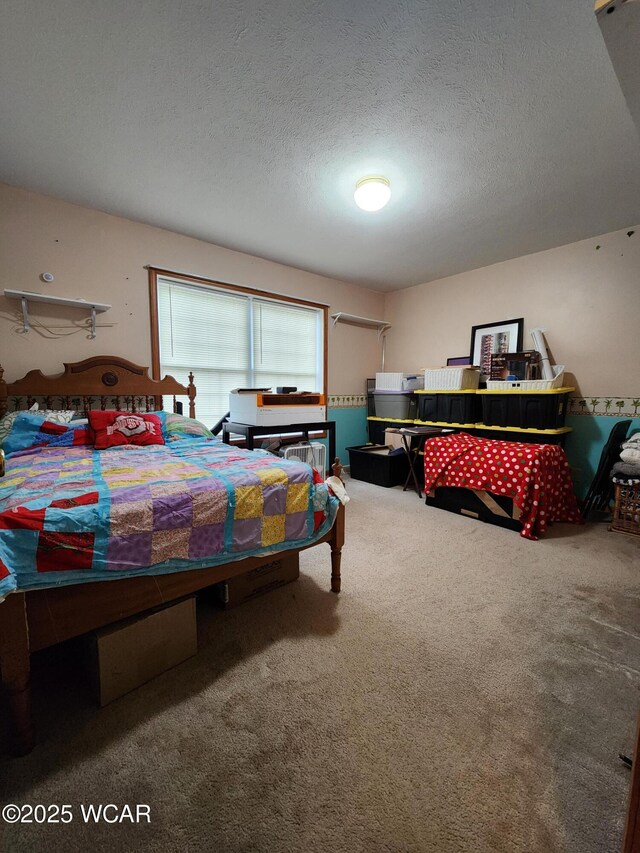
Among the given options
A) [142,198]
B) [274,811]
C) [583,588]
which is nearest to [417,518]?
[583,588]

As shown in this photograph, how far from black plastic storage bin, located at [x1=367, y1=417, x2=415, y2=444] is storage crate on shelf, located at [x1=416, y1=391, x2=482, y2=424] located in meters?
0.30

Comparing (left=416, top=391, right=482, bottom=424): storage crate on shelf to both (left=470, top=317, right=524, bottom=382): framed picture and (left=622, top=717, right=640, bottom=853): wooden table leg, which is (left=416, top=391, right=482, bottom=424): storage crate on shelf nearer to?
(left=470, top=317, right=524, bottom=382): framed picture

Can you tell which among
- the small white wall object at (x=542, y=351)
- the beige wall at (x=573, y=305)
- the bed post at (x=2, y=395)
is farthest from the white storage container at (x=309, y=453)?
the small white wall object at (x=542, y=351)

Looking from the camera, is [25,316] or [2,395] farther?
[25,316]

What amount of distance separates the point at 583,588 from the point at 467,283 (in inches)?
134

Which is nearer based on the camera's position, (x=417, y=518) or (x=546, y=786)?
(x=546, y=786)

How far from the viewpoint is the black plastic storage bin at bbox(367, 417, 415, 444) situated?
174 inches

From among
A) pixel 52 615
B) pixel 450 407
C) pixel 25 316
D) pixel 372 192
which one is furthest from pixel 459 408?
pixel 25 316

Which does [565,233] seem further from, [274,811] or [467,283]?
[274,811]

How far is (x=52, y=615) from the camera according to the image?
1091 mm

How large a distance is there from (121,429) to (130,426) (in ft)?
0.20

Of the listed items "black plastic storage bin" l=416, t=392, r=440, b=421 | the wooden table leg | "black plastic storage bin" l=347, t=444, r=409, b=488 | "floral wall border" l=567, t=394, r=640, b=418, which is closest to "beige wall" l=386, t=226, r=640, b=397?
"floral wall border" l=567, t=394, r=640, b=418

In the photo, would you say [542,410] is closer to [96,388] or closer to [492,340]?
[492,340]

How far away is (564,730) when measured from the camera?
1141mm
